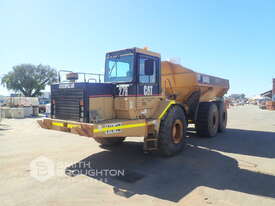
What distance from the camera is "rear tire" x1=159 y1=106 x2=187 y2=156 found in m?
5.45

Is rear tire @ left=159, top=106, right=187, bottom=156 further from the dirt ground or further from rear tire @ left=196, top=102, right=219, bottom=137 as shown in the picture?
rear tire @ left=196, top=102, right=219, bottom=137

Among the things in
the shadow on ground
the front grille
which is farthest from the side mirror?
the shadow on ground

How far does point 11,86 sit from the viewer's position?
140ft

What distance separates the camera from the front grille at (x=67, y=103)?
4766 mm

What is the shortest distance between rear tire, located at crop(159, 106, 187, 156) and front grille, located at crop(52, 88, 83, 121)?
7.28 feet

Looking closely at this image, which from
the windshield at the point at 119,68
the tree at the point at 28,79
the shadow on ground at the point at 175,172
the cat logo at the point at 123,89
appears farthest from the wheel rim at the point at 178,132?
the tree at the point at 28,79

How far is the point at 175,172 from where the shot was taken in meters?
4.67

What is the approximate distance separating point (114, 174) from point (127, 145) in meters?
2.66

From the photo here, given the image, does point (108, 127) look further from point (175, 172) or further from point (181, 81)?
point (181, 81)

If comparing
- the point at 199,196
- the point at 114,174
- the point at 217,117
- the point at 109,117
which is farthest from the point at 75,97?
the point at 217,117

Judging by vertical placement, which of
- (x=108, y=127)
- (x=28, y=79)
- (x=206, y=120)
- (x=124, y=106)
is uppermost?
(x=28, y=79)

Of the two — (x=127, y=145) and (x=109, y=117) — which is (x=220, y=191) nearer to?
(x=109, y=117)

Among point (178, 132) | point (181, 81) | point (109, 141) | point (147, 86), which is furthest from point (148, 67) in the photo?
point (181, 81)

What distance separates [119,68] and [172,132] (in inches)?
91.1
